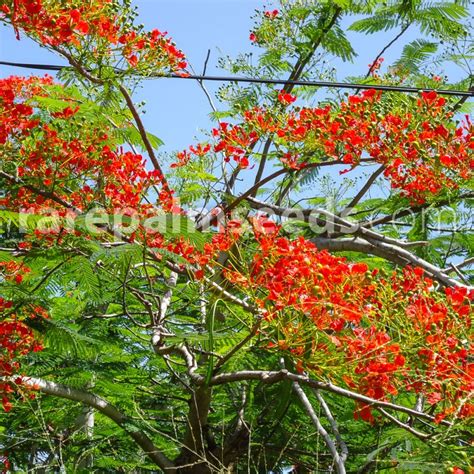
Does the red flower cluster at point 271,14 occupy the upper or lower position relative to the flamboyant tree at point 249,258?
upper

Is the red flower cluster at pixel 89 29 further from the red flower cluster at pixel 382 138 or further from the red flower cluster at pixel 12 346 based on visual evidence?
the red flower cluster at pixel 12 346

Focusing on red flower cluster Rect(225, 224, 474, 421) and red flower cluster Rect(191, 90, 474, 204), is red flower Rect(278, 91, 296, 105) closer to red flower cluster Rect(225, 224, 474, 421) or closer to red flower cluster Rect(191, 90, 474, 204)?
red flower cluster Rect(191, 90, 474, 204)

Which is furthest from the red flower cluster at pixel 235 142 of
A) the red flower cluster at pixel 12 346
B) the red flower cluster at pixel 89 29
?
the red flower cluster at pixel 12 346

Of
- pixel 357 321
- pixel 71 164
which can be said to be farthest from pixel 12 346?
pixel 357 321

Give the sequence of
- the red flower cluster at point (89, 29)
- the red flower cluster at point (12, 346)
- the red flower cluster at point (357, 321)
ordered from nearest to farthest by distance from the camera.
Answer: the red flower cluster at point (357, 321) < the red flower cluster at point (89, 29) < the red flower cluster at point (12, 346)

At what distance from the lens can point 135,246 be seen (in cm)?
364

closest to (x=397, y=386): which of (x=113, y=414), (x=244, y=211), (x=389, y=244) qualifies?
(x=389, y=244)

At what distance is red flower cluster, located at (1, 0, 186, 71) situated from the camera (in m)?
4.28

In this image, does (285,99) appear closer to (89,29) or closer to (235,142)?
(235,142)

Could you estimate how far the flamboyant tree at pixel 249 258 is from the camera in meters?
3.37

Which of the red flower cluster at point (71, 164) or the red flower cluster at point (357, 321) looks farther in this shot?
the red flower cluster at point (71, 164)

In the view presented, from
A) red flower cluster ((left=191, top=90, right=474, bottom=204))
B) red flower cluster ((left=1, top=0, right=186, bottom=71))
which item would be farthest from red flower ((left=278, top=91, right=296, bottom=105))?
red flower cluster ((left=1, top=0, right=186, bottom=71))

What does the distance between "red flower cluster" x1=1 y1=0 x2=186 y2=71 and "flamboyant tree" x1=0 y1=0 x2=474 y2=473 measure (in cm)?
1

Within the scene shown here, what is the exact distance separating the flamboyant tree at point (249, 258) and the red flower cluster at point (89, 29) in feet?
0.04
